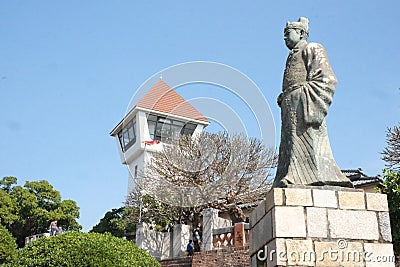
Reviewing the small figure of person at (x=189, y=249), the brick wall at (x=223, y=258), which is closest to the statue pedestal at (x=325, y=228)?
the brick wall at (x=223, y=258)

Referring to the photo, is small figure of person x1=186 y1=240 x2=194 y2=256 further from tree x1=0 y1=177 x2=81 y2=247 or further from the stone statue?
tree x1=0 y1=177 x2=81 y2=247

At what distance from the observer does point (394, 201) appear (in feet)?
45.5

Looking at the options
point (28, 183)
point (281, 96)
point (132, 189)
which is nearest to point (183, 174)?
point (132, 189)

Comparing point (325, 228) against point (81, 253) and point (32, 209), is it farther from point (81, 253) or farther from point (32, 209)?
point (32, 209)

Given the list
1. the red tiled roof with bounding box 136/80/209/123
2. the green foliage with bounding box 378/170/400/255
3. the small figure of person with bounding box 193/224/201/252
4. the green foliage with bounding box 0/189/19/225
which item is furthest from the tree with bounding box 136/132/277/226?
the green foliage with bounding box 378/170/400/255

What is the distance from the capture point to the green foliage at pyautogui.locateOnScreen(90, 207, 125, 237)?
33341 mm

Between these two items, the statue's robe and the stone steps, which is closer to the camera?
the statue's robe

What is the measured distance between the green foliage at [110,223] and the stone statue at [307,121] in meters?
27.8

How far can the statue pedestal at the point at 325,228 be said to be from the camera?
5.45 metres

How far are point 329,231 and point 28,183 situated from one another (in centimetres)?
3264

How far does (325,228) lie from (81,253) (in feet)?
24.7

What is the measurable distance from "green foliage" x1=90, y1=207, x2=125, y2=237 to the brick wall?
55.8 ft

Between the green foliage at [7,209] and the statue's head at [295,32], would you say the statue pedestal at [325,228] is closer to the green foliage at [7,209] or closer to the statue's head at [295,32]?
the statue's head at [295,32]

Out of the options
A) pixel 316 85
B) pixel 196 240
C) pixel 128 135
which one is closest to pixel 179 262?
pixel 196 240
